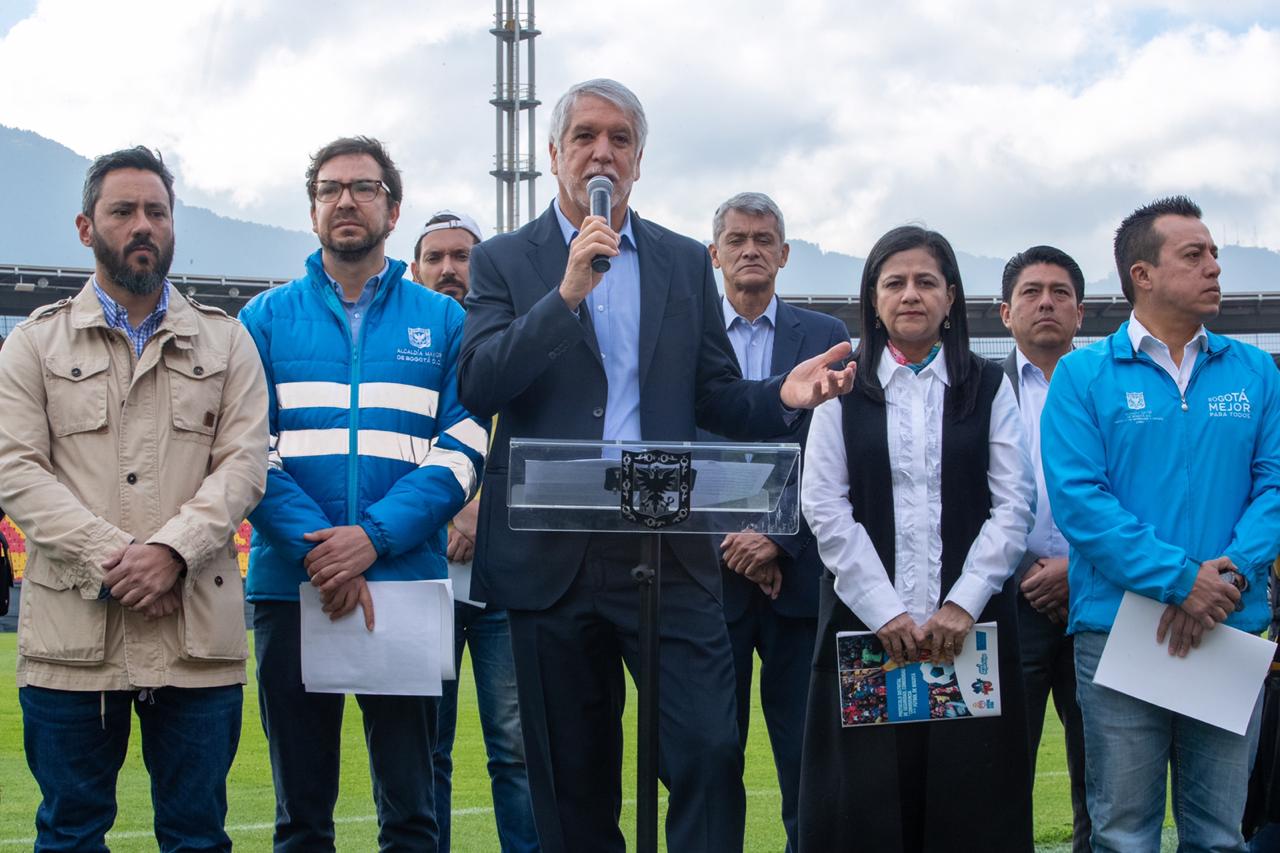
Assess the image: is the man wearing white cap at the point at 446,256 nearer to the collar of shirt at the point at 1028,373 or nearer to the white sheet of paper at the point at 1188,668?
the collar of shirt at the point at 1028,373

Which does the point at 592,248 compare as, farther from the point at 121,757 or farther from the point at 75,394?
the point at 121,757

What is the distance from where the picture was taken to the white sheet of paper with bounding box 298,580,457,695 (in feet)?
11.3

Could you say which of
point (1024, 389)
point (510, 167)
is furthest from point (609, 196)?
point (510, 167)

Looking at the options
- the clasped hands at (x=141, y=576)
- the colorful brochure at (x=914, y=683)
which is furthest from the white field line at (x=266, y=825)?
the clasped hands at (x=141, y=576)

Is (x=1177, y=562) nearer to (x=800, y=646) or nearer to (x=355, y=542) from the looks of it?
(x=800, y=646)

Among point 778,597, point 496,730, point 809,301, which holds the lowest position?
point 496,730

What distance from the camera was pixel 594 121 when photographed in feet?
10.5

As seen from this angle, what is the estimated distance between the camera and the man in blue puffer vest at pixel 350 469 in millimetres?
3500

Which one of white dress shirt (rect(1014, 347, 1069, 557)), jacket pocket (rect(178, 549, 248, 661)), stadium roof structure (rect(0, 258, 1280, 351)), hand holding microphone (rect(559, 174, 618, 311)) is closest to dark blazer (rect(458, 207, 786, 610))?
hand holding microphone (rect(559, 174, 618, 311))

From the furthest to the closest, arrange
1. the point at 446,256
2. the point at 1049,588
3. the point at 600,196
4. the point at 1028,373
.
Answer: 1. the point at 446,256
2. the point at 1028,373
3. the point at 1049,588
4. the point at 600,196

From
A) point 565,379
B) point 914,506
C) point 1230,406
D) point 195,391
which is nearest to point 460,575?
point 195,391

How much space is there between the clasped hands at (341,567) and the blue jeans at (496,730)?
1028 mm

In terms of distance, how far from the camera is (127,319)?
3.59 metres

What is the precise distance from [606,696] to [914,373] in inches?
47.0
